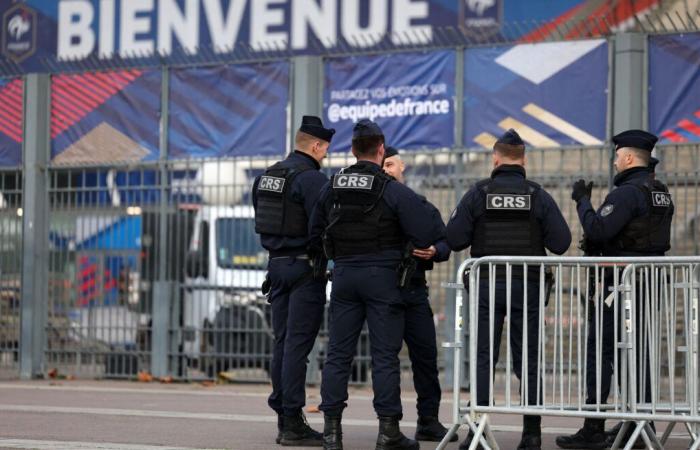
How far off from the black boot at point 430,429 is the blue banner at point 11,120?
774 centimetres

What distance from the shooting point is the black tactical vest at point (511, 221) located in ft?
27.0

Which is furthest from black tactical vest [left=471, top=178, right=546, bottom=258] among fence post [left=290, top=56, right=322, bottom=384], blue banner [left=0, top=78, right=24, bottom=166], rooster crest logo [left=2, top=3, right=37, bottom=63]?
rooster crest logo [left=2, top=3, right=37, bottom=63]

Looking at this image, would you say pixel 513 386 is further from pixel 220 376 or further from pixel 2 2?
pixel 2 2

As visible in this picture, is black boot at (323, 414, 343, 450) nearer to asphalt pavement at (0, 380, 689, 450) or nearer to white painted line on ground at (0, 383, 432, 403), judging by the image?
asphalt pavement at (0, 380, 689, 450)

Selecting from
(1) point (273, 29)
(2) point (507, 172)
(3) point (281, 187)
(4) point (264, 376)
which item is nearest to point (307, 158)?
(3) point (281, 187)

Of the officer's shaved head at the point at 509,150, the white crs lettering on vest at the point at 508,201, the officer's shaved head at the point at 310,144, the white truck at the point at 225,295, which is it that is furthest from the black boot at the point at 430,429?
the white truck at the point at 225,295

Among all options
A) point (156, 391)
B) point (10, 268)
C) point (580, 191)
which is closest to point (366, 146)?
point (580, 191)

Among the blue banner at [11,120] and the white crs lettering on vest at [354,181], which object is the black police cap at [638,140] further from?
the blue banner at [11,120]

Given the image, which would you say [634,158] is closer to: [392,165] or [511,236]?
[511,236]

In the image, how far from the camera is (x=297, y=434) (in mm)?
8648

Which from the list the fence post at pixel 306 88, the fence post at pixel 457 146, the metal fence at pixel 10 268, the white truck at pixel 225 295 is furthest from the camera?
the metal fence at pixel 10 268

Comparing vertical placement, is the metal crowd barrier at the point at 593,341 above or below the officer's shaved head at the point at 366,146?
below

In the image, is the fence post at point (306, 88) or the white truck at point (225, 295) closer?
the fence post at point (306, 88)

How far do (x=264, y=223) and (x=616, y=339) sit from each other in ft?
8.08
